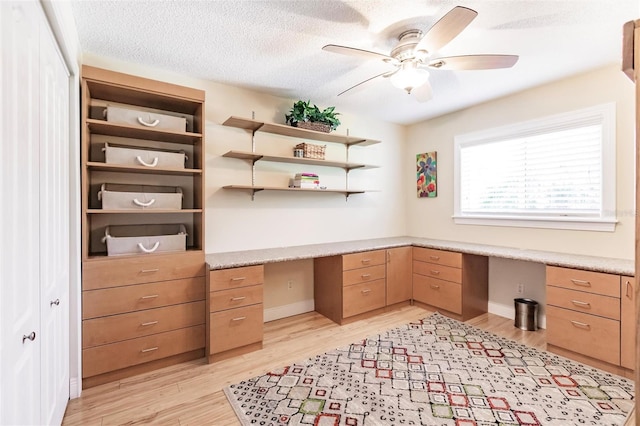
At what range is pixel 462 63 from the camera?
6.68ft

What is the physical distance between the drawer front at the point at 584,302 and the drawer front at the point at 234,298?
96.6 inches

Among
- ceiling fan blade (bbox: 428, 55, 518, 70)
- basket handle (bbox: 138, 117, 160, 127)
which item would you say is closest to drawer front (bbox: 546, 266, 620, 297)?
ceiling fan blade (bbox: 428, 55, 518, 70)

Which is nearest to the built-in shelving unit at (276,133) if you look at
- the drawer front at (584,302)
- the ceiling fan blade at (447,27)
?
the ceiling fan blade at (447,27)

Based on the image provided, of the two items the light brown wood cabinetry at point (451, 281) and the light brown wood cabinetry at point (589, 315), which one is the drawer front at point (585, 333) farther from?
the light brown wood cabinetry at point (451, 281)

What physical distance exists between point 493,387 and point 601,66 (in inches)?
111

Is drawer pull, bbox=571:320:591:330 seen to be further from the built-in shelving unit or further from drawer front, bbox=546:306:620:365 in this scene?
the built-in shelving unit

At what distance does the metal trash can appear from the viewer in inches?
121

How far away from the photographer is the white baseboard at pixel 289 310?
3.33 meters

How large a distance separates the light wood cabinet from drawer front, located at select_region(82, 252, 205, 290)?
2.93m

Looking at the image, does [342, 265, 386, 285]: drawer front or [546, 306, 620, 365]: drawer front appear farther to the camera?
[342, 265, 386, 285]: drawer front

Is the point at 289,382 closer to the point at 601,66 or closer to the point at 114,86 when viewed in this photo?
the point at 114,86

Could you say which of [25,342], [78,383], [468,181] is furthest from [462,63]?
[78,383]

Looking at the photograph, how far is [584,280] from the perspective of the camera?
2373 mm

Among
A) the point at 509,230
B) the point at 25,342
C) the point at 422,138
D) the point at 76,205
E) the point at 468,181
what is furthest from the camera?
the point at 422,138
